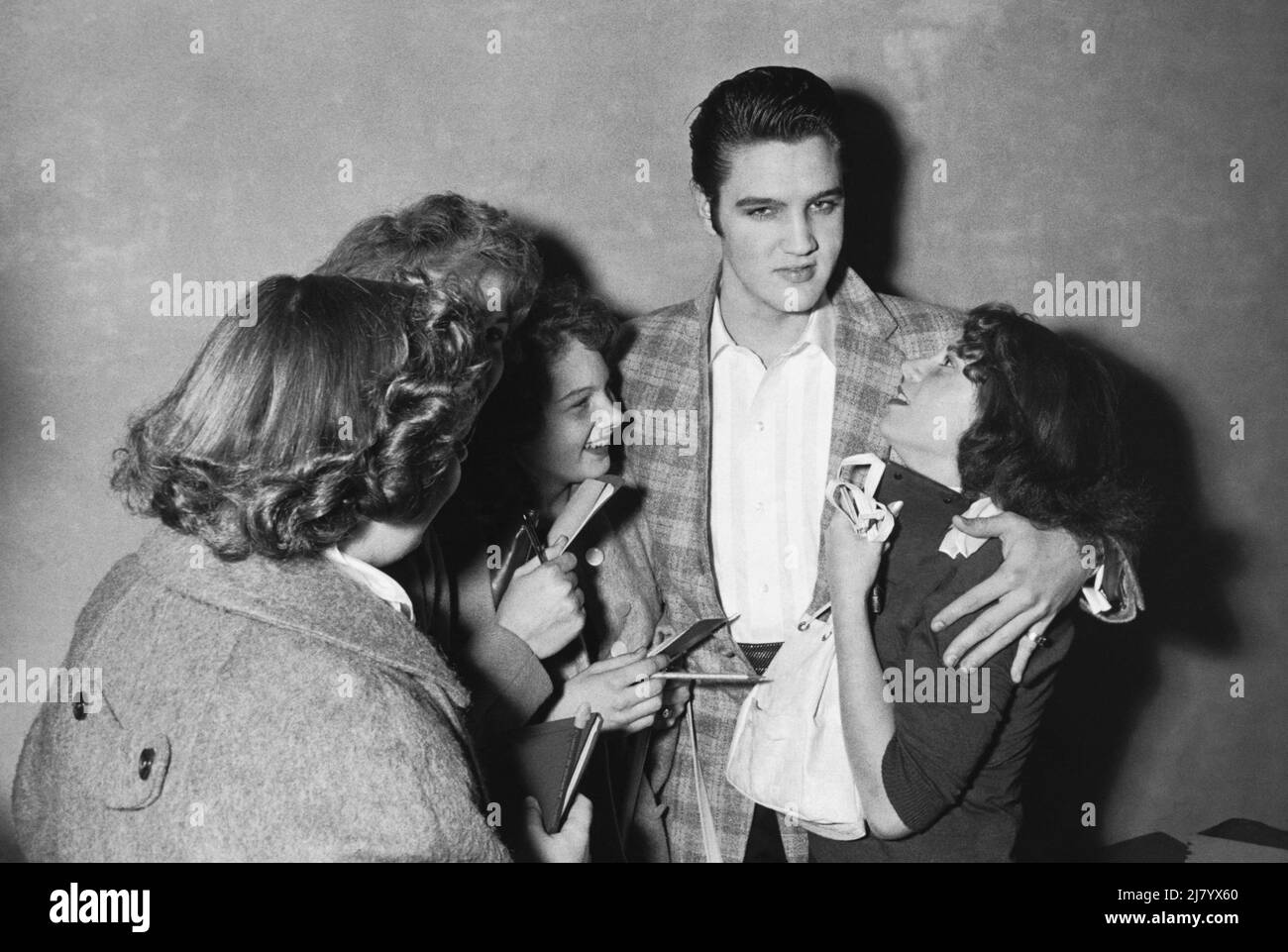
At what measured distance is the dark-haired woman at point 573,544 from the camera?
205 cm

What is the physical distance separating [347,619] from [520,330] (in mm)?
921

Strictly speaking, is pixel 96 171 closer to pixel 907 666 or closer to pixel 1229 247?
pixel 907 666

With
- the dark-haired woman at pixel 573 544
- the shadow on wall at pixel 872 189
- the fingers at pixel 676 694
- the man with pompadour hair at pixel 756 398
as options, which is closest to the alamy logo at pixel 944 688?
the man with pompadour hair at pixel 756 398

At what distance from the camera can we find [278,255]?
263 centimetres

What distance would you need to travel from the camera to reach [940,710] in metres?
1.82

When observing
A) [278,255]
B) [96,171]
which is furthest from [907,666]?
[96,171]

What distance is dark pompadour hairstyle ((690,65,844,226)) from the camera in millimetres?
2270

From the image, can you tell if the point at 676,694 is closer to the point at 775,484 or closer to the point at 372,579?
the point at 775,484

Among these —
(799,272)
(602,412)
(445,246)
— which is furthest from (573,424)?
(799,272)

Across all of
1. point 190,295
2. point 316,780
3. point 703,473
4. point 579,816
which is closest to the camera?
point 316,780

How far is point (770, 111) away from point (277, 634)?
1.44 meters

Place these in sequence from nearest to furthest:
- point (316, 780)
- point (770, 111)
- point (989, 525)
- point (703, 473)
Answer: point (316, 780)
point (989, 525)
point (770, 111)
point (703, 473)

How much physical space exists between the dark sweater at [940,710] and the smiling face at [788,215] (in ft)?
1.60
